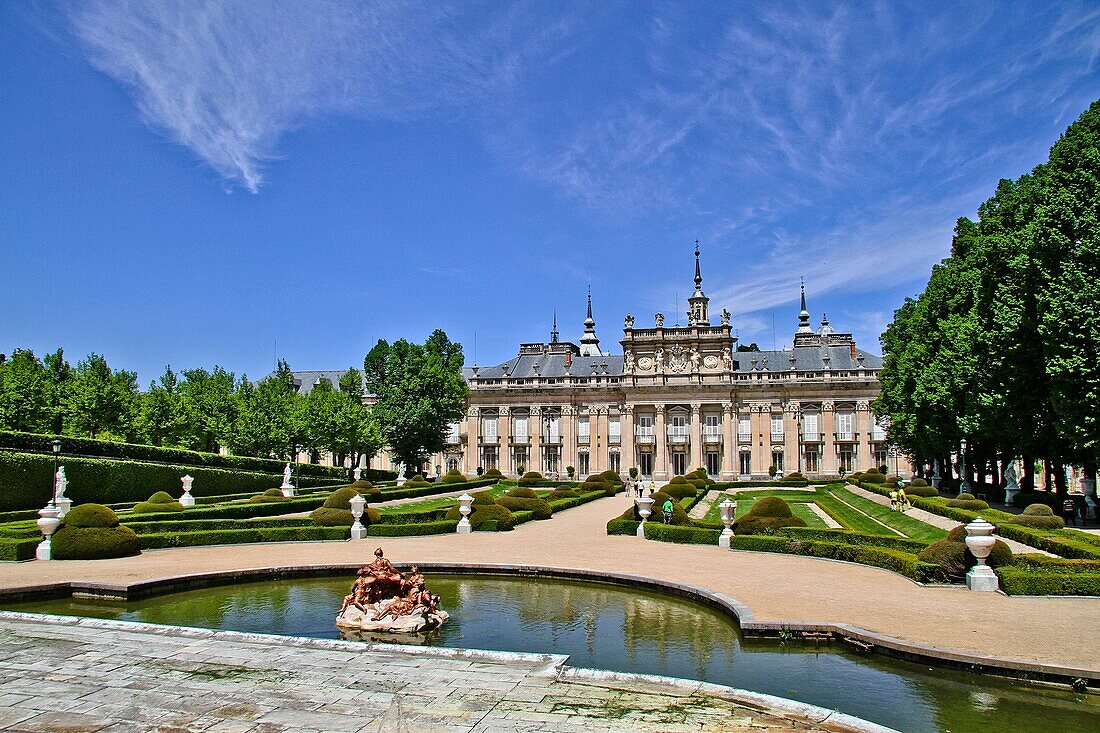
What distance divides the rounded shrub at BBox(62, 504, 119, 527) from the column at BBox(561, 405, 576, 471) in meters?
56.8

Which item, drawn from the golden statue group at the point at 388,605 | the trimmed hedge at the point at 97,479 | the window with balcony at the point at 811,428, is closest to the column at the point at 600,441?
the window with balcony at the point at 811,428

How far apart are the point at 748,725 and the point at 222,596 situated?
42.8 ft

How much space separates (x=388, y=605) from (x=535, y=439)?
64674 millimetres

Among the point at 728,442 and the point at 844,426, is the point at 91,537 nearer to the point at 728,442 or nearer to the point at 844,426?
the point at 728,442

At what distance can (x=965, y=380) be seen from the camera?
1278 inches

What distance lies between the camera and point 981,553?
16875 millimetres

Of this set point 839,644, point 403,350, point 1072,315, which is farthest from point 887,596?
point 403,350

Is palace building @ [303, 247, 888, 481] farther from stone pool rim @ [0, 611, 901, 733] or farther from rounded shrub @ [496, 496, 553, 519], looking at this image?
stone pool rim @ [0, 611, 901, 733]

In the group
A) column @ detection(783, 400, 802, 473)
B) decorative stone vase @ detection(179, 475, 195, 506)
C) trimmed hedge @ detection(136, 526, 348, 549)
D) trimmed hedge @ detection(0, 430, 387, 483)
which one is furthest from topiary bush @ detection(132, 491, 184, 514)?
column @ detection(783, 400, 802, 473)

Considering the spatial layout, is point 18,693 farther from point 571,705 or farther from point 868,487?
point 868,487

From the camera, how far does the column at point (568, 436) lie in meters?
77.9

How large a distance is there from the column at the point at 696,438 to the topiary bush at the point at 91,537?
57849 mm

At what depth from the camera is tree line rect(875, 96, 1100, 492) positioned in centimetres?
2392

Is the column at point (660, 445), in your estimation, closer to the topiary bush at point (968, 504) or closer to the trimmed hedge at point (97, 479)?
the trimmed hedge at point (97, 479)
